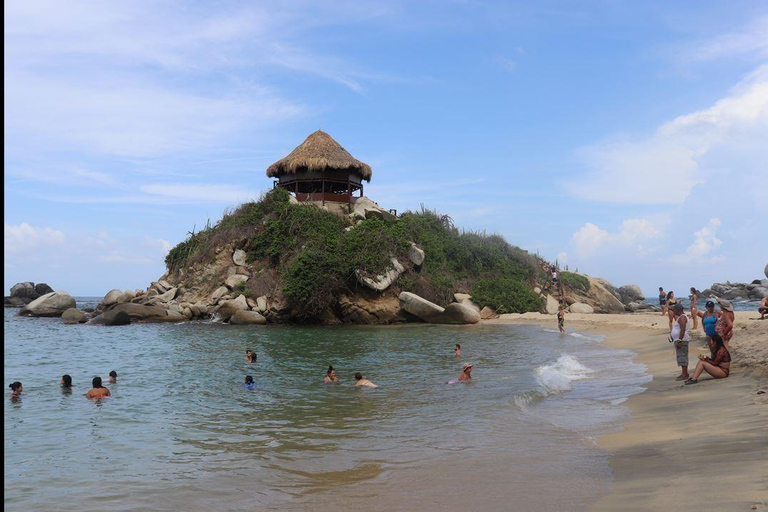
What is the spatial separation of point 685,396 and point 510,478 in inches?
206

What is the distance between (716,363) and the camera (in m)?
10.7

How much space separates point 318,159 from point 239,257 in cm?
934

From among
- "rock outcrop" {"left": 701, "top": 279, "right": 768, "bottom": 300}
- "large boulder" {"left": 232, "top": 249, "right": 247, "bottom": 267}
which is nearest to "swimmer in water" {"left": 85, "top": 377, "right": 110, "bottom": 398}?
"large boulder" {"left": 232, "top": 249, "right": 247, "bottom": 267}

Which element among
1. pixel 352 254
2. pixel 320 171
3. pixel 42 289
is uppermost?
pixel 320 171

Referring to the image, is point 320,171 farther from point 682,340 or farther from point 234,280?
point 682,340

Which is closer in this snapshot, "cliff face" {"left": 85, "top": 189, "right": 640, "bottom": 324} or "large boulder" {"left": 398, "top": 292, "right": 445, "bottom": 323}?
"large boulder" {"left": 398, "top": 292, "right": 445, "bottom": 323}

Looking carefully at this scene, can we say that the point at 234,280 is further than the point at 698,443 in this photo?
Yes

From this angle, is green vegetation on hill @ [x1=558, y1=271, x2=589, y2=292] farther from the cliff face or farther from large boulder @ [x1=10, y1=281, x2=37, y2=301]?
large boulder @ [x1=10, y1=281, x2=37, y2=301]

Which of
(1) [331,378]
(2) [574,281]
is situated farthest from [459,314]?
(1) [331,378]

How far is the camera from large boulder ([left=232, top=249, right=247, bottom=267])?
123ft

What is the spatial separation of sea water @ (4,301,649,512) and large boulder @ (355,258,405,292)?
41.7ft

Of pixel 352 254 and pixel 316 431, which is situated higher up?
pixel 352 254

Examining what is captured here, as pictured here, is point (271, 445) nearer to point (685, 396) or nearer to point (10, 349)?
point (685, 396)

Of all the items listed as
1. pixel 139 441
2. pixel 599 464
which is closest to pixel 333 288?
pixel 139 441
